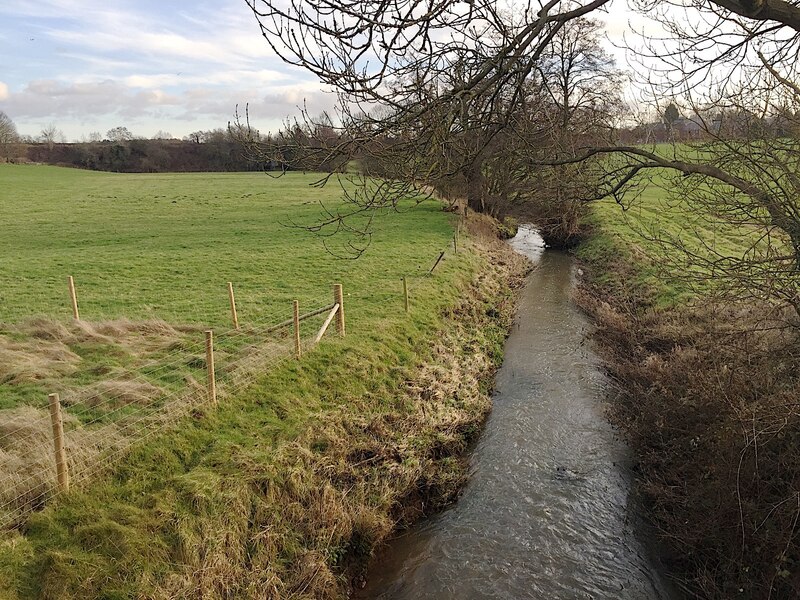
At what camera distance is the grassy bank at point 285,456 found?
17.9ft

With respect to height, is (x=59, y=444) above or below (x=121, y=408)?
above

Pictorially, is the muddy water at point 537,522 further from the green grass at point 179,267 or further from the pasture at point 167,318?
the green grass at point 179,267

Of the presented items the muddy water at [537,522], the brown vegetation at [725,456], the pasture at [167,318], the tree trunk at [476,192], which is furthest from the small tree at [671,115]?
the tree trunk at [476,192]

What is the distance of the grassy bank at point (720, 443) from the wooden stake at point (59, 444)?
7334 mm

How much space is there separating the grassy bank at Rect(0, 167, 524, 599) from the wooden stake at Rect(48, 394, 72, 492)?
0.22 meters

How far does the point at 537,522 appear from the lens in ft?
25.0

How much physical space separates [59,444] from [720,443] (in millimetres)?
7896

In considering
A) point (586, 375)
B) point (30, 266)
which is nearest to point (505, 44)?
point (586, 375)

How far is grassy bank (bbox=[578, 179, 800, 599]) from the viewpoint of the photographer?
559 centimetres

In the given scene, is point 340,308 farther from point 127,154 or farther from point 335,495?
point 127,154

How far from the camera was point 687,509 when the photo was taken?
6863mm

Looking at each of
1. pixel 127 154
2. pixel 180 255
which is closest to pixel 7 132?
pixel 127 154

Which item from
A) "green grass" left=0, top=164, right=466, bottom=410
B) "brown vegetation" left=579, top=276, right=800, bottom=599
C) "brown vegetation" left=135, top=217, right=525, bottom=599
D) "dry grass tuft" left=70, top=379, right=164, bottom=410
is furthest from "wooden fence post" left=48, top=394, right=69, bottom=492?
"brown vegetation" left=579, top=276, right=800, bottom=599

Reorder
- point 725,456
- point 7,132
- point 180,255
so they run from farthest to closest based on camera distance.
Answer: point 7,132 → point 180,255 → point 725,456
